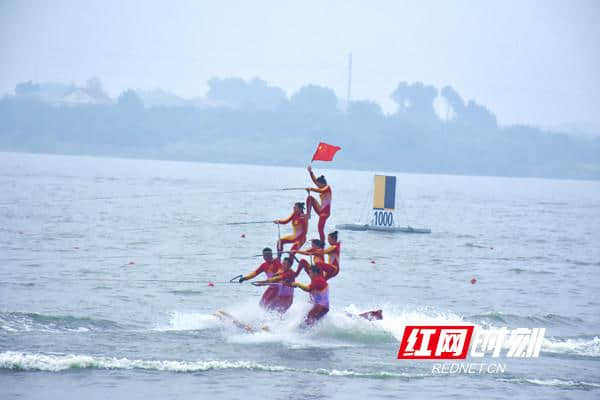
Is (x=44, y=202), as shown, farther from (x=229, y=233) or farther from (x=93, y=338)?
(x=93, y=338)

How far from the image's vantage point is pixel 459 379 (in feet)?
67.2

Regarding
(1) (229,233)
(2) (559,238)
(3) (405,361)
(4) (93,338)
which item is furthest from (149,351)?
(2) (559,238)

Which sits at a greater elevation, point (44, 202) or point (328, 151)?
point (328, 151)

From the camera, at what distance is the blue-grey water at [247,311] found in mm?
19547

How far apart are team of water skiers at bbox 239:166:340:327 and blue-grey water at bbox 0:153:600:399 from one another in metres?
0.42

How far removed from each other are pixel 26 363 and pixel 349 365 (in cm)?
687

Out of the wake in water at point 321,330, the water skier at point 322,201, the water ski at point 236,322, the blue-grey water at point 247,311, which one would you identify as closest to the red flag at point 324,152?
the water skier at point 322,201

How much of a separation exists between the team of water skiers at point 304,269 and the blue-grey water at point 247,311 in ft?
1.38

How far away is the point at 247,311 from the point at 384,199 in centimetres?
2828

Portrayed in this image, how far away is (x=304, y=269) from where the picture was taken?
23234 millimetres

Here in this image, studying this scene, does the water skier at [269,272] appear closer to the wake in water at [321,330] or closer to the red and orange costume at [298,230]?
the wake in water at [321,330]

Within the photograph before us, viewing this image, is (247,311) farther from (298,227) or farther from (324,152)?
(324,152)

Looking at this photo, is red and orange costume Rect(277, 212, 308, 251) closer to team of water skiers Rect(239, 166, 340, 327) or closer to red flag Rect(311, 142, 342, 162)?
team of water skiers Rect(239, 166, 340, 327)

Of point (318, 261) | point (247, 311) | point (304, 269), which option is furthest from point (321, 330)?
point (247, 311)
